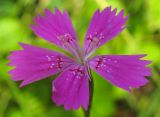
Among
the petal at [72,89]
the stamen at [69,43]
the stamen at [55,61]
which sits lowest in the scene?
the petal at [72,89]

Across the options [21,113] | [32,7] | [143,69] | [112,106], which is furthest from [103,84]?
[143,69]

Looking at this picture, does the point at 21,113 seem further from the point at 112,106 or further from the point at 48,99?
the point at 112,106

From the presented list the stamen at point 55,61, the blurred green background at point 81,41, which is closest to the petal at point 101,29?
the stamen at point 55,61

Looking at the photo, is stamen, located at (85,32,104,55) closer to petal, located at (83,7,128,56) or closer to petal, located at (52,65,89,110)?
petal, located at (83,7,128,56)

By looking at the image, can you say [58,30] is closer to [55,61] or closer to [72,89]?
[55,61]

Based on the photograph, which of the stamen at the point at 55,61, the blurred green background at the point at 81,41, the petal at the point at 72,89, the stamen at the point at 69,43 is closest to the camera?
the petal at the point at 72,89

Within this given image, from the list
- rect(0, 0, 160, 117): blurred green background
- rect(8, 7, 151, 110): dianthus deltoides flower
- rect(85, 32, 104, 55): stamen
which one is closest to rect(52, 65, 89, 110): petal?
rect(8, 7, 151, 110): dianthus deltoides flower

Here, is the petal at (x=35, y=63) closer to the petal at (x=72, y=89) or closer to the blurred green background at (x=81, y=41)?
the petal at (x=72, y=89)
